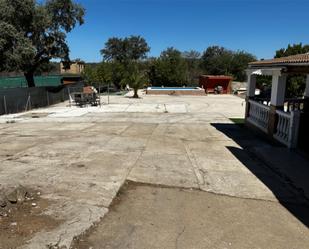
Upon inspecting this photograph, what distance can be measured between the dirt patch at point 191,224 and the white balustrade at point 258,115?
21.8 ft

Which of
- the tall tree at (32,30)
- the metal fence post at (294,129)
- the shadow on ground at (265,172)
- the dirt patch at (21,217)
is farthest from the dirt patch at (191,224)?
the tall tree at (32,30)

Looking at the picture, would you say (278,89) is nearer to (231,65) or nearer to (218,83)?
(218,83)

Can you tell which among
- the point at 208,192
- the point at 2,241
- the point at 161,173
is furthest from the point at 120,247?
the point at 161,173

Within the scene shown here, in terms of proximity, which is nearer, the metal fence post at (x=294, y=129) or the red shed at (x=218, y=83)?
Result: the metal fence post at (x=294, y=129)

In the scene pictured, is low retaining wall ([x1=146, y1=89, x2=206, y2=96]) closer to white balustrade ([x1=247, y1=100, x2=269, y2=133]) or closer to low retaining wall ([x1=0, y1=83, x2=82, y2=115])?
low retaining wall ([x1=0, y1=83, x2=82, y2=115])

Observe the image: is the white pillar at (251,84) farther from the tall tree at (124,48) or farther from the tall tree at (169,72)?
the tall tree at (124,48)

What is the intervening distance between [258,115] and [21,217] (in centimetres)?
992

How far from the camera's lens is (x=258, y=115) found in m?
12.7

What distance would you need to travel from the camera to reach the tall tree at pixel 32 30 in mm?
20375

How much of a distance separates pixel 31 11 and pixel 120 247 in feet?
69.9

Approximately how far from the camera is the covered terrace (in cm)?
940

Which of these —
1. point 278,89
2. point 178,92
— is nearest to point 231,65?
point 178,92

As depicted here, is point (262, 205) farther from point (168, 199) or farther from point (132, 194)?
point (132, 194)

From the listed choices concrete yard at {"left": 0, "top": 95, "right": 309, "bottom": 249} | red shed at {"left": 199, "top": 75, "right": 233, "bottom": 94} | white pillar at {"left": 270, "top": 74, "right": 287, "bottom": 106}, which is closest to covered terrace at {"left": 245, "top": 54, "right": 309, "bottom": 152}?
white pillar at {"left": 270, "top": 74, "right": 287, "bottom": 106}
